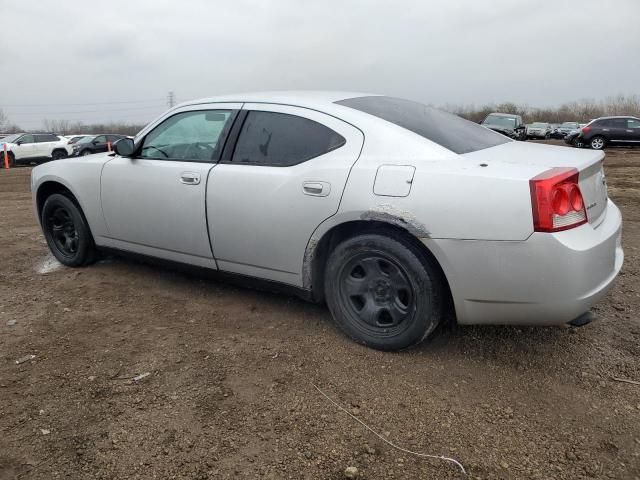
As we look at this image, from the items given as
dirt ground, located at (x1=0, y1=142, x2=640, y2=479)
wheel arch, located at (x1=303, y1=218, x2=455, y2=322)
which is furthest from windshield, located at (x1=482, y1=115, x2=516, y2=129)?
wheel arch, located at (x1=303, y1=218, x2=455, y2=322)

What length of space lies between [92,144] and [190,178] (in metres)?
23.3

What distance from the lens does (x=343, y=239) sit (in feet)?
9.79

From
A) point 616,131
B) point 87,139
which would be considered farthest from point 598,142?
point 87,139

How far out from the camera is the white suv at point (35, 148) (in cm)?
2197

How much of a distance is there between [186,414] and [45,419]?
64 centimetres

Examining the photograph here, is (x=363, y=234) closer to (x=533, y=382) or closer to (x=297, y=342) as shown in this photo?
(x=297, y=342)

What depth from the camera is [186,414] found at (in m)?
2.38

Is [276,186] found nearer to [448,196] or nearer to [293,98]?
[293,98]

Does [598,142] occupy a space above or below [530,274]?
below

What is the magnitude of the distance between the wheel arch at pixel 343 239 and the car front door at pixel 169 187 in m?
0.75

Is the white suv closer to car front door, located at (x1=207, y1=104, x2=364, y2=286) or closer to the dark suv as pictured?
car front door, located at (x1=207, y1=104, x2=364, y2=286)

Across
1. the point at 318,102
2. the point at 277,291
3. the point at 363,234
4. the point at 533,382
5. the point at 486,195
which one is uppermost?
the point at 318,102

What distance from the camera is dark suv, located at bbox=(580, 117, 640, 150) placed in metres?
20.4

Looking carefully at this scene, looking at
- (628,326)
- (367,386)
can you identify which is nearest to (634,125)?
(628,326)
